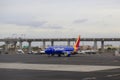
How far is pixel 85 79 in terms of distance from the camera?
87.1 ft

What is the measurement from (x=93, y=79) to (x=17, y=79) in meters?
5.89

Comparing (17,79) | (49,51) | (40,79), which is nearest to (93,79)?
(40,79)

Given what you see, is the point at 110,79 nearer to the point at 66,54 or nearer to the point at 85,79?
the point at 85,79

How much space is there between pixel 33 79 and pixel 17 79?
1236 mm

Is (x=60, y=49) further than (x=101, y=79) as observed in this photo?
Yes

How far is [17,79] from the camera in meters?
26.1

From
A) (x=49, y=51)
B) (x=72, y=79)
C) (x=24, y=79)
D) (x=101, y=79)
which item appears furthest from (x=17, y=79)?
(x=49, y=51)

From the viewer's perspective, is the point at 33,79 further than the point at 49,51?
No

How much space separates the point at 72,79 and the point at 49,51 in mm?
85417

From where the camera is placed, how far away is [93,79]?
26.3 metres

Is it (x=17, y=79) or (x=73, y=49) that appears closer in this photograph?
(x=17, y=79)

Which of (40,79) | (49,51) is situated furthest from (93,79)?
(49,51)

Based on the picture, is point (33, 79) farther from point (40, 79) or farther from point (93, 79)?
point (93, 79)

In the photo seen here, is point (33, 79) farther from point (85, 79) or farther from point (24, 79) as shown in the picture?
point (85, 79)
